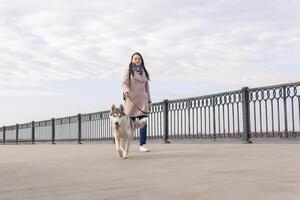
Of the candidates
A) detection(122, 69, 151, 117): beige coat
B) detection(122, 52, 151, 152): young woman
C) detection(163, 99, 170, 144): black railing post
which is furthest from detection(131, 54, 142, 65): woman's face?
detection(163, 99, 170, 144): black railing post

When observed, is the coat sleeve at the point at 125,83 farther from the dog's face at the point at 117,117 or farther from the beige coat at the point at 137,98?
the dog's face at the point at 117,117

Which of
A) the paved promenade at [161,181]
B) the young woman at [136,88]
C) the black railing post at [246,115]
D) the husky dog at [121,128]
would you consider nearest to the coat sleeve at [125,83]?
the young woman at [136,88]

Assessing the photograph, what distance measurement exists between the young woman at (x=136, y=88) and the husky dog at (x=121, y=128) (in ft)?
2.84

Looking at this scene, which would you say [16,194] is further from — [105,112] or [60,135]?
[60,135]

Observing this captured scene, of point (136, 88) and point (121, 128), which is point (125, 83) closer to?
point (136, 88)

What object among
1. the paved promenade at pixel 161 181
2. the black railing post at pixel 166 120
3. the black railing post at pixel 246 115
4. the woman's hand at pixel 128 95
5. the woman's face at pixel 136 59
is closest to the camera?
the paved promenade at pixel 161 181

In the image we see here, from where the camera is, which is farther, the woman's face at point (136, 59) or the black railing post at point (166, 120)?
the black railing post at point (166, 120)

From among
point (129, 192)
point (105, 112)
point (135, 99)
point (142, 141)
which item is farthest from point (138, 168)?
point (105, 112)

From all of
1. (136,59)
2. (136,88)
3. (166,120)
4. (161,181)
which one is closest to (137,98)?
(136,88)

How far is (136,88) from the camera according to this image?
30.1ft

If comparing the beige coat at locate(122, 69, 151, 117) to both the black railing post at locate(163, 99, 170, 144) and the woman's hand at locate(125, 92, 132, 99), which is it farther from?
the black railing post at locate(163, 99, 170, 144)

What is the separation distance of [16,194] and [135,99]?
4.96 m

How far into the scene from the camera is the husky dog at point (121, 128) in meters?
7.94

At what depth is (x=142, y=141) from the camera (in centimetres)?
1009
